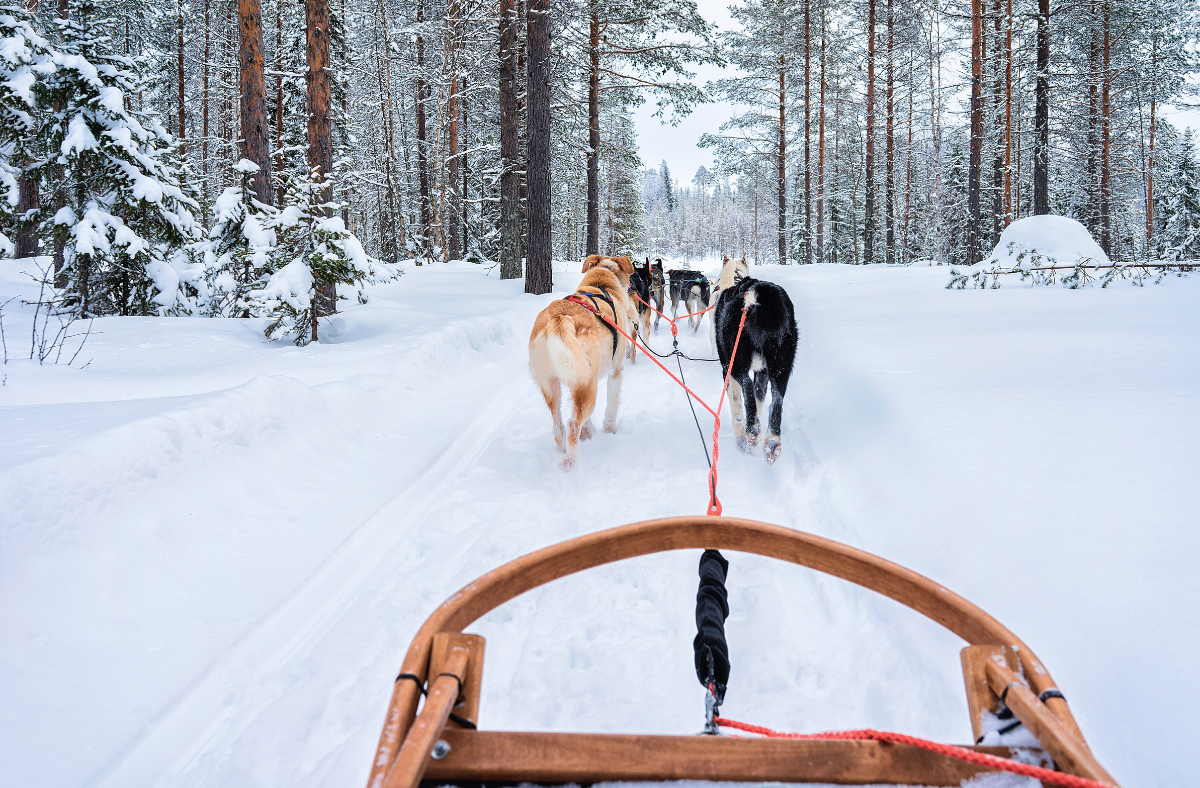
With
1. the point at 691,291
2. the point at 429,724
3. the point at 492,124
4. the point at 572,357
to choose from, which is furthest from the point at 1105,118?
the point at 429,724

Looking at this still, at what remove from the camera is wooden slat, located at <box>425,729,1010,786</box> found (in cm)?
98

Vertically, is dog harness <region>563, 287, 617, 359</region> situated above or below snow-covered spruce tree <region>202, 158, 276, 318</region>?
below

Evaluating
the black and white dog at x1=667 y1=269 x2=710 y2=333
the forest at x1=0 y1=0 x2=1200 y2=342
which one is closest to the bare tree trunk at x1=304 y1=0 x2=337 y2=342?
the forest at x1=0 y1=0 x2=1200 y2=342

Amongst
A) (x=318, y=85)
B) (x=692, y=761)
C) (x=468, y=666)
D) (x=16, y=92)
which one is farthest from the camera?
(x=318, y=85)

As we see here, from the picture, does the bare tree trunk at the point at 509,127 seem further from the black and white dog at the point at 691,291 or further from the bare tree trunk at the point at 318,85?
the bare tree trunk at the point at 318,85

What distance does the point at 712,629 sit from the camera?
55.2 inches

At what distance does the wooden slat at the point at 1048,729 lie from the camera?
80cm

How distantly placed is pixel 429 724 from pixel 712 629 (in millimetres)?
747

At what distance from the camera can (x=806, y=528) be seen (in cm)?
298

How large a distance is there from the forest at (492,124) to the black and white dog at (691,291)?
2.65 m

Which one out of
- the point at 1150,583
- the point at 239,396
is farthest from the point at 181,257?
the point at 1150,583

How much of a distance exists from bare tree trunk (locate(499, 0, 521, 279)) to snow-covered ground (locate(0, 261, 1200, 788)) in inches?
338

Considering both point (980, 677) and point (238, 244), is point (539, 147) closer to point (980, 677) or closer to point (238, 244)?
point (238, 244)

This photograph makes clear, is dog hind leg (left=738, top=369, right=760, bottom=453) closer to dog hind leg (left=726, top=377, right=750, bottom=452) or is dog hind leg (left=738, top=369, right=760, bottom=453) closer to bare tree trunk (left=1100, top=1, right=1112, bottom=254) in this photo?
dog hind leg (left=726, top=377, right=750, bottom=452)
